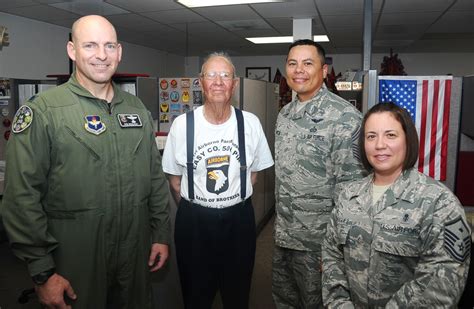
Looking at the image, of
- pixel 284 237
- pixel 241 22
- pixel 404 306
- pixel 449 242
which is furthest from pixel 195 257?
pixel 241 22

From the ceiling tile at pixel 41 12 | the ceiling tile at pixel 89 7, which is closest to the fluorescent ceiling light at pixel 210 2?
the ceiling tile at pixel 89 7

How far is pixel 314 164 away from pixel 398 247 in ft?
2.05

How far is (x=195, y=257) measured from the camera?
5.87 ft

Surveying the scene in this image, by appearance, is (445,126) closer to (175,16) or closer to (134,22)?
(175,16)

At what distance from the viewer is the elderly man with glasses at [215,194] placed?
1.77m

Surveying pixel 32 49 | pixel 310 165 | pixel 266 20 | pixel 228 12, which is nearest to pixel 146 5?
pixel 228 12

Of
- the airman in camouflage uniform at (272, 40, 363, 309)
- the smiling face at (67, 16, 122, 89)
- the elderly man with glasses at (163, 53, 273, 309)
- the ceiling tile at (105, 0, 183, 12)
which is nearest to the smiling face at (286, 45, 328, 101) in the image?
the airman in camouflage uniform at (272, 40, 363, 309)

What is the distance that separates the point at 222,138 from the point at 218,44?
697 centimetres

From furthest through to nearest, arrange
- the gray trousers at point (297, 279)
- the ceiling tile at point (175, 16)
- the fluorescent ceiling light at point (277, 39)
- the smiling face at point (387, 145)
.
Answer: the fluorescent ceiling light at point (277, 39), the ceiling tile at point (175, 16), the gray trousers at point (297, 279), the smiling face at point (387, 145)

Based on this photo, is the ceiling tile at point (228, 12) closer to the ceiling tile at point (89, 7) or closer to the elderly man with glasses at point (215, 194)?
the ceiling tile at point (89, 7)

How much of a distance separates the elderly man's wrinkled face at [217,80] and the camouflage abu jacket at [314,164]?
1.16 ft

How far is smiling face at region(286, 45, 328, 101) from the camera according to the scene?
1840 mm

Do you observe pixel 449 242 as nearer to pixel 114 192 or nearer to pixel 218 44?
pixel 114 192

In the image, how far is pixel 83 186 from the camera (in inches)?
56.3
